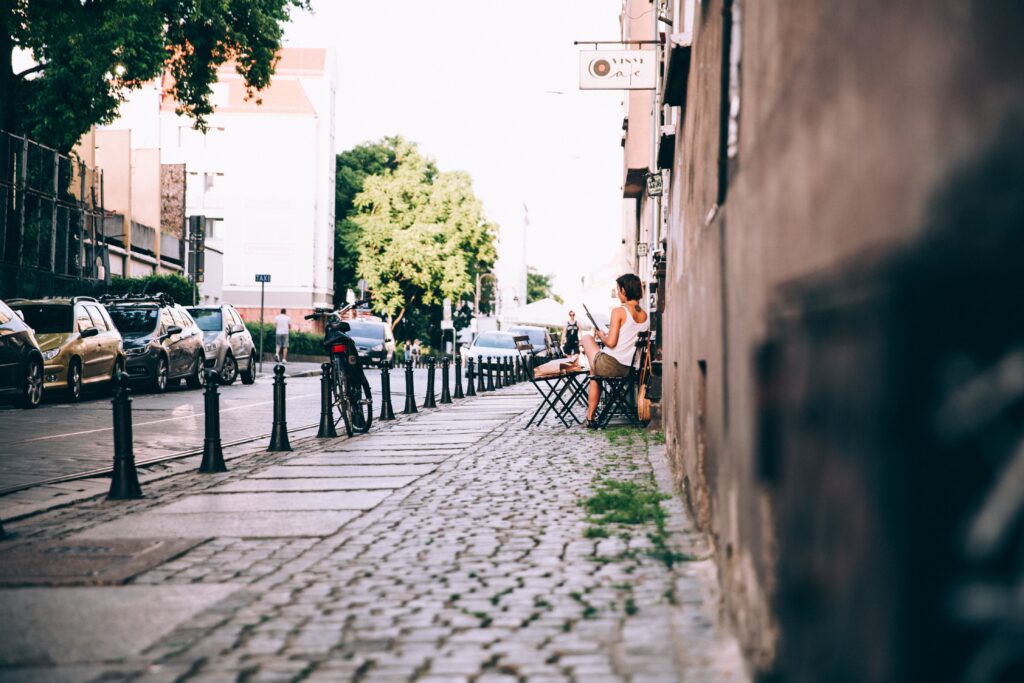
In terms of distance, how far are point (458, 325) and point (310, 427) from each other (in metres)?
48.9

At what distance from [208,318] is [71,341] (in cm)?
838

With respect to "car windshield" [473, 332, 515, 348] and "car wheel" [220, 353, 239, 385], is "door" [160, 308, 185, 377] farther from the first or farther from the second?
"car windshield" [473, 332, 515, 348]

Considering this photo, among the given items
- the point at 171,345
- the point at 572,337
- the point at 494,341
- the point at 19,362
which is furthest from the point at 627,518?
the point at 494,341

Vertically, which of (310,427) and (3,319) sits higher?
(3,319)

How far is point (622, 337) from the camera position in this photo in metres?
13.2

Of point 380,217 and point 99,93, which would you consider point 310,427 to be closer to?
point 99,93

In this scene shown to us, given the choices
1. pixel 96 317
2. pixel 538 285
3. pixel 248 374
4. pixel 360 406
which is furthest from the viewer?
pixel 538 285

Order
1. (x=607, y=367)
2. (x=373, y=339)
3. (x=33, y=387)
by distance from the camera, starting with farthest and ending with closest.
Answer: (x=373, y=339)
(x=33, y=387)
(x=607, y=367)

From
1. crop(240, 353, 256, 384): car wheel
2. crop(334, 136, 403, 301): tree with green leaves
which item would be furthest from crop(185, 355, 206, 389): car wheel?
crop(334, 136, 403, 301): tree with green leaves

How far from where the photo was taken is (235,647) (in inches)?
164

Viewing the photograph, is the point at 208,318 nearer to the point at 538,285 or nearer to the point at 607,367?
the point at 607,367

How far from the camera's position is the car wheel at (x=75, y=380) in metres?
19.4

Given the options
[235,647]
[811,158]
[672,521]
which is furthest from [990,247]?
[672,521]

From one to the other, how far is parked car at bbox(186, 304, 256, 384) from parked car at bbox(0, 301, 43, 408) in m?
8.16
